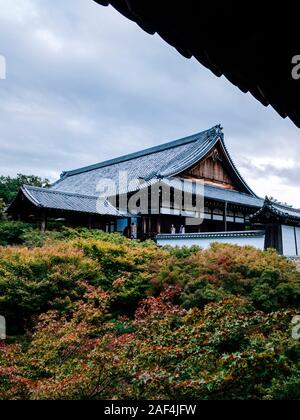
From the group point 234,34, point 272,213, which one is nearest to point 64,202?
point 272,213

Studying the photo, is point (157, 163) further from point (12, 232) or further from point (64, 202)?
point (12, 232)

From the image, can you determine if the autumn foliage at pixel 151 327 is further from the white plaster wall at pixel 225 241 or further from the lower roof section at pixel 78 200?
the lower roof section at pixel 78 200

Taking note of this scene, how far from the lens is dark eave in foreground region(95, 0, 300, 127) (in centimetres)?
172

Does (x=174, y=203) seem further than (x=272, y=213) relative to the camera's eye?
Yes

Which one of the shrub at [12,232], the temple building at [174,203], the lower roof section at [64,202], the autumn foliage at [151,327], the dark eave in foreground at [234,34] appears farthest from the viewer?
the lower roof section at [64,202]

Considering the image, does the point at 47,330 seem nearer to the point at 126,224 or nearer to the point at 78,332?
the point at 78,332

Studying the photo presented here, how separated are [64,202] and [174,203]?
6883 mm

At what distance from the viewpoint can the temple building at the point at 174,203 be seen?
45.4 ft

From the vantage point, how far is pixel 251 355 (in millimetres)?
3443

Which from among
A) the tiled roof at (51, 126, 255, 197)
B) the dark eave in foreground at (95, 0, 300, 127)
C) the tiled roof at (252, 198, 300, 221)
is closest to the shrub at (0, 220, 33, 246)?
the tiled roof at (51, 126, 255, 197)

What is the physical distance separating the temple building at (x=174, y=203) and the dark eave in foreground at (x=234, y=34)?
11.2 meters

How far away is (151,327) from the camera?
4.70 meters

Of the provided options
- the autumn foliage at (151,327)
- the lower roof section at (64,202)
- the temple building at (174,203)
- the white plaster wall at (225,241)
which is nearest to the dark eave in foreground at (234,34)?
the autumn foliage at (151,327)
